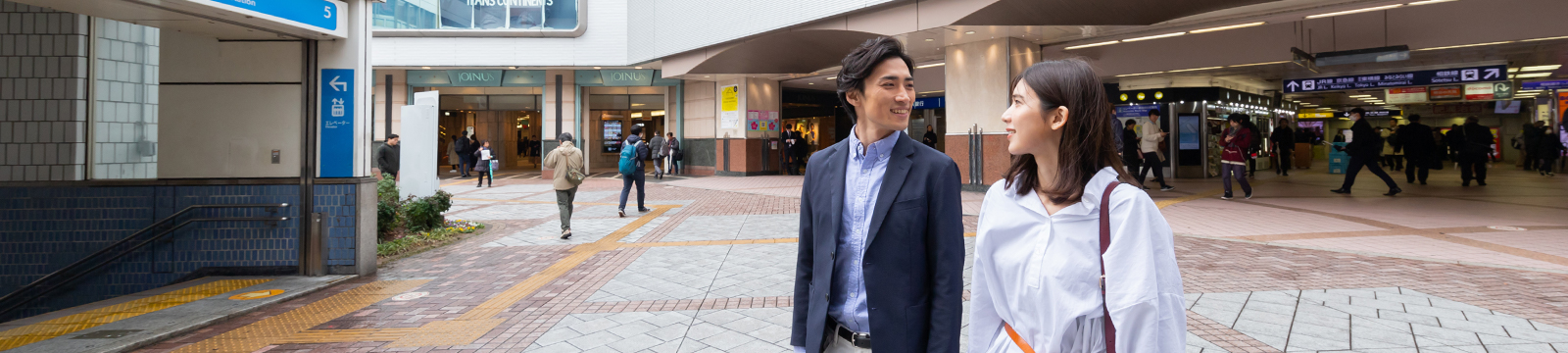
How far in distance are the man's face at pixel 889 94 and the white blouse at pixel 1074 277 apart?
35cm

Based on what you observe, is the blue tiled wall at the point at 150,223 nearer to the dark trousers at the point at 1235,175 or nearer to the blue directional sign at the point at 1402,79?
the dark trousers at the point at 1235,175

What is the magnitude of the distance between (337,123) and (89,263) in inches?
94.8

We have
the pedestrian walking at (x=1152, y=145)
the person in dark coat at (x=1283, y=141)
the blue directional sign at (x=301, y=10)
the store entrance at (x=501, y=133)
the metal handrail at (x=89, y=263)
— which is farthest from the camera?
the store entrance at (x=501, y=133)

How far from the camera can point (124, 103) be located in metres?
6.95

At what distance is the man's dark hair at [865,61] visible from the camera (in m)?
1.94

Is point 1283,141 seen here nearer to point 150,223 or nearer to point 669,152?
point 669,152

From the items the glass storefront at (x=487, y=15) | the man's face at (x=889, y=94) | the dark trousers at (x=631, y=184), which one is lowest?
the dark trousers at (x=631, y=184)

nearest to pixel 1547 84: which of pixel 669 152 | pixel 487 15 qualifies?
pixel 669 152

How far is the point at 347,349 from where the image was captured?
3973mm

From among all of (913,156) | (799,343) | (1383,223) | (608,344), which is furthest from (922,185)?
(1383,223)

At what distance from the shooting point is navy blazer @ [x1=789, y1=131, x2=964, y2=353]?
1912 mm

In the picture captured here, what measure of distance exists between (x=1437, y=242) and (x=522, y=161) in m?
28.6

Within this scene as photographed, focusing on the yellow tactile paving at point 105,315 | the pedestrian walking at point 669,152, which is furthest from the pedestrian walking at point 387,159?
the pedestrian walking at point 669,152

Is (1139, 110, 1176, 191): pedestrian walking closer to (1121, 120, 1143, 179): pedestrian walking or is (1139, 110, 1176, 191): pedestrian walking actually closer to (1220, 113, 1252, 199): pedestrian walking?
(1121, 120, 1143, 179): pedestrian walking
